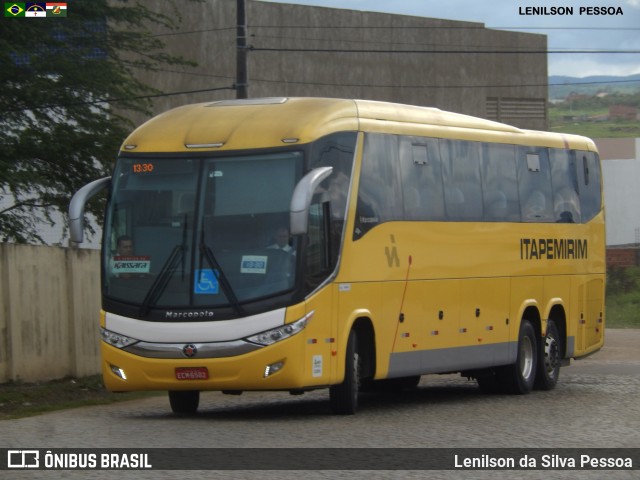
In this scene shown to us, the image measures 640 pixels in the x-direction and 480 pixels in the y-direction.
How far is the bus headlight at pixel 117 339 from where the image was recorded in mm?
16234

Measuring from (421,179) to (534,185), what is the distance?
12.2ft

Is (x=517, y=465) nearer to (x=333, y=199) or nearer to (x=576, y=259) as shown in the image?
(x=333, y=199)

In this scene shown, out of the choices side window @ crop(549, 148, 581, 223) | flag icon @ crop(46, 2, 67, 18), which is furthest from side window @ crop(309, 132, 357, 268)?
flag icon @ crop(46, 2, 67, 18)

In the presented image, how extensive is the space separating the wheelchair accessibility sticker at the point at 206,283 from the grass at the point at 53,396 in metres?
2.84

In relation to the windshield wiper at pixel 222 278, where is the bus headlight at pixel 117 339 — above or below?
below

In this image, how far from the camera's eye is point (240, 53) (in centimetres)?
3062

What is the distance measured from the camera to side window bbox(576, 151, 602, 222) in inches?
938

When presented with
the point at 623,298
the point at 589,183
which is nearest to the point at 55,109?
the point at 589,183

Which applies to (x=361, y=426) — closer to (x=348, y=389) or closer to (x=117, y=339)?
(x=348, y=389)

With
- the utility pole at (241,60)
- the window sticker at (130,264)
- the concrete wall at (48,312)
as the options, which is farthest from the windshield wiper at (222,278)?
the utility pole at (241,60)

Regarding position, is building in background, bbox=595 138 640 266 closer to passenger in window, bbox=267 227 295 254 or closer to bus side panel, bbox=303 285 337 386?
bus side panel, bbox=303 285 337 386

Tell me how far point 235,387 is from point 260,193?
2112 millimetres

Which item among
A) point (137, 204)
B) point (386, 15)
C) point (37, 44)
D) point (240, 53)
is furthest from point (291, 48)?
point (137, 204)

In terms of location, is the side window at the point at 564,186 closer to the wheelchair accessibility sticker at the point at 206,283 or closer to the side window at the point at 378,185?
the side window at the point at 378,185
